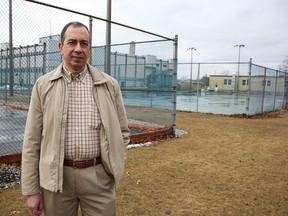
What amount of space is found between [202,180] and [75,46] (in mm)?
3427

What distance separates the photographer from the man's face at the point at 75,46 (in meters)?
1.93

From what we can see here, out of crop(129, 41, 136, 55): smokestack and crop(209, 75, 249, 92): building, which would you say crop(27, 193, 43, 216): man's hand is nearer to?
crop(129, 41, 136, 55): smokestack

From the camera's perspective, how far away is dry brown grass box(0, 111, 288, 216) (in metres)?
3.58

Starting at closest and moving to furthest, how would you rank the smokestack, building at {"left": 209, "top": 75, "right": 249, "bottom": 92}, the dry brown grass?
the dry brown grass → the smokestack → building at {"left": 209, "top": 75, "right": 249, "bottom": 92}

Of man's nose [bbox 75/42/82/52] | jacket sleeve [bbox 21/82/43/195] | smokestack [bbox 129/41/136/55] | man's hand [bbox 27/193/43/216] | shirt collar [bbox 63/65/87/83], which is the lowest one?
man's hand [bbox 27/193/43/216]

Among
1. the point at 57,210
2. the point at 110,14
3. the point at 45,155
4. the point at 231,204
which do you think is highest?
the point at 110,14

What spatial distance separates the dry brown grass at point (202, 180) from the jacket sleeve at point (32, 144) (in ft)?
5.42

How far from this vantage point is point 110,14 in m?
10.0

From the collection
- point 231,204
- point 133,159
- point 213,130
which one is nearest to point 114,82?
point 231,204

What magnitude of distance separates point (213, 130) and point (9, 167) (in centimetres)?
674

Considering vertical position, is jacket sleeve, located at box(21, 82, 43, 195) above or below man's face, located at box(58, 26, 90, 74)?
below

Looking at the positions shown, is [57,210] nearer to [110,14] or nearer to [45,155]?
[45,155]

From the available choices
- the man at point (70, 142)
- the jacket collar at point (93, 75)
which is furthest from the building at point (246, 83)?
the man at point (70, 142)

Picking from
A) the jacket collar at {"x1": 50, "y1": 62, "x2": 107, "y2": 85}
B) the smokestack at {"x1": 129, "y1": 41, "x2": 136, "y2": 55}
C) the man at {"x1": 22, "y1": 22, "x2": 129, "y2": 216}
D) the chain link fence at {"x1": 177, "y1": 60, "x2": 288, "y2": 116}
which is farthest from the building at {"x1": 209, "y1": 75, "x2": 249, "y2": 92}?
the man at {"x1": 22, "y1": 22, "x2": 129, "y2": 216}
